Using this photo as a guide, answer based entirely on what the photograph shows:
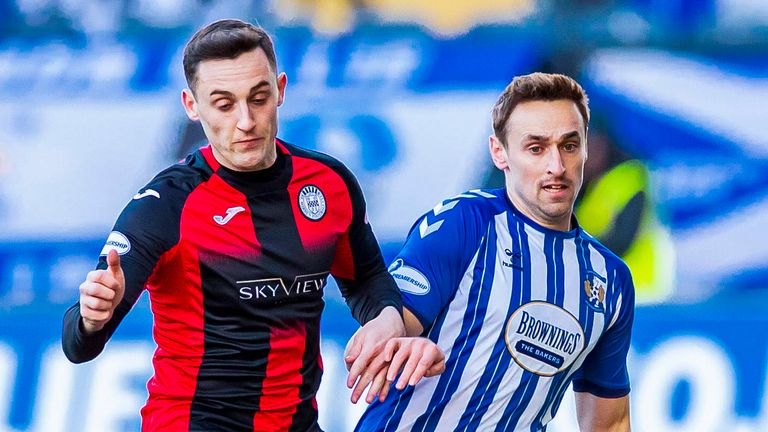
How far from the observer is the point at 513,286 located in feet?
10.8

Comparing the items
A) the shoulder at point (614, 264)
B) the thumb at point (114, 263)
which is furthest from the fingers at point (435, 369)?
the shoulder at point (614, 264)

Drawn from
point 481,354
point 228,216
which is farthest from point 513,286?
point 228,216

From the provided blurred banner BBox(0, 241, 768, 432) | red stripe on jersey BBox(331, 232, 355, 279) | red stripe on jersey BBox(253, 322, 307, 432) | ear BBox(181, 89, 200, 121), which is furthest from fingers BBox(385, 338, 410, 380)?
blurred banner BBox(0, 241, 768, 432)

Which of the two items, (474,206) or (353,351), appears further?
(474,206)

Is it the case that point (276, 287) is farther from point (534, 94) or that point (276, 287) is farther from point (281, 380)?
point (534, 94)

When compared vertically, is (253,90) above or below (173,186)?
above

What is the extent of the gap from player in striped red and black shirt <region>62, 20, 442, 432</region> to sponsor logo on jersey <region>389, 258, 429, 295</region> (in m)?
0.19

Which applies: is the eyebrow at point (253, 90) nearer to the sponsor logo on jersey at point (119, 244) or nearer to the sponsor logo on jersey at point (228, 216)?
the sponsor logo on jersey at point (228, 216)

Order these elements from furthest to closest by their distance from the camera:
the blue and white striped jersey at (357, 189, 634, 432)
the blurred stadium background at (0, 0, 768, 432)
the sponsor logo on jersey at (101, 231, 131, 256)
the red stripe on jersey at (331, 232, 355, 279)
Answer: the blurred stadium background at (0, 0, 768, 432)
the blue and white striped jersey at (357, 189, 634, 432)
the red stripe on jersey at (331, 232, 355, 279)
the sponsor logo on jersey at (101, 231, 131, 256)

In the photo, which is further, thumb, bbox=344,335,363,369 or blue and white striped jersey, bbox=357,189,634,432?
blue and white striped jersey, bbox=357,189,634,432

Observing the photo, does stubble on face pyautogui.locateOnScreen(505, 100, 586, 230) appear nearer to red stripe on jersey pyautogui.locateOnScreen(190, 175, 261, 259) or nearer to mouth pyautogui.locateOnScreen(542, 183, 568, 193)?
mouth pyautogui.locateOnScreen(542, 183, 568, 193)

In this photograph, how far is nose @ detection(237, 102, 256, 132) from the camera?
2.78 m

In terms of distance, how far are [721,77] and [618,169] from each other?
31.9 inches

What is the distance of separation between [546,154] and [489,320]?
49 centimetres
